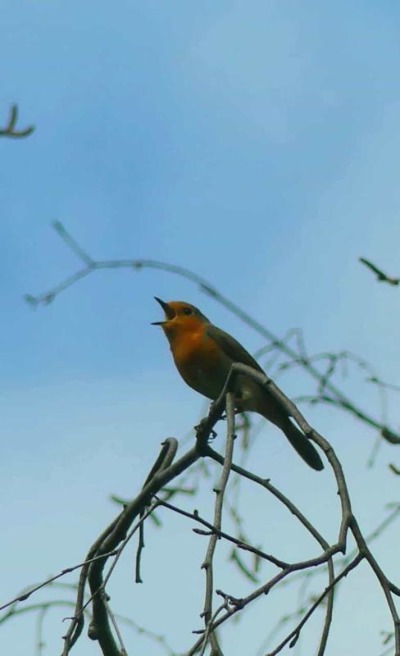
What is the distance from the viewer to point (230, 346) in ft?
22.6

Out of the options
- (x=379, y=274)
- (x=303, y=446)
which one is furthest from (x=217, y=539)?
(x=303, y=446)

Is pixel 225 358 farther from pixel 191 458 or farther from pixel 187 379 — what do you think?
pixel 191 458

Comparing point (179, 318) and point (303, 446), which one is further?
point (179, 318)

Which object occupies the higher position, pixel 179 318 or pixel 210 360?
pixel 179 318

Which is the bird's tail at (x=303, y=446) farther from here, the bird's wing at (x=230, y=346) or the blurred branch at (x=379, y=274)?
the blurred branch at (x=379, y=274)

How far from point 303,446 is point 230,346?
77 cm

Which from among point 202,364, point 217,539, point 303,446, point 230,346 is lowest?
point 217,539

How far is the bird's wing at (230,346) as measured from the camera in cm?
680

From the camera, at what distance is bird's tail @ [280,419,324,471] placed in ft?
21.4

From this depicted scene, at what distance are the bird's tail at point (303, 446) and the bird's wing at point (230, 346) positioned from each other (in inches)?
16.9

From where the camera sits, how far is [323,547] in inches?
109

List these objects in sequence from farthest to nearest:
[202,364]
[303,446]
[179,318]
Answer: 1. [179,318]
2. [202,364]
3. [303,446]

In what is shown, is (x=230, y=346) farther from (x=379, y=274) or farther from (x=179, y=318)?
(x=379, y=274)

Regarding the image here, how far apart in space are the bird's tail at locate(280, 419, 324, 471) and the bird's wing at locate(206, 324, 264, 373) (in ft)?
1.41
